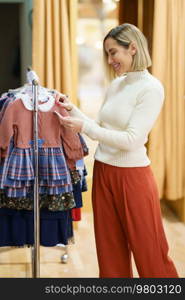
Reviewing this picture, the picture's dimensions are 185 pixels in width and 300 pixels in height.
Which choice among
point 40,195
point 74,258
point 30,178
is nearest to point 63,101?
point 30,178

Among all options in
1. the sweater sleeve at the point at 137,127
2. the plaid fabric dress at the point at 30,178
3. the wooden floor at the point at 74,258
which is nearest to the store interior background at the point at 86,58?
the wooden floor at the point at 74,258

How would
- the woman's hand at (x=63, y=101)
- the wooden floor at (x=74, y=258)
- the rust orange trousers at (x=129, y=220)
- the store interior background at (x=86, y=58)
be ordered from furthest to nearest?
the store interior background at (x=86, y=58) < the wooden floor at (x=74, y=258) < the woman's hand at (x=63, y=101) < the rust orange trousers at (x=129, y=220)

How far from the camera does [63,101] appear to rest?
2.34 meters

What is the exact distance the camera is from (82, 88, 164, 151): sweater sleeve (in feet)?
6.47

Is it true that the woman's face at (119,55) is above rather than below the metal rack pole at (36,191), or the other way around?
above

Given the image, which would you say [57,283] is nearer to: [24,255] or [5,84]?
[24,255]

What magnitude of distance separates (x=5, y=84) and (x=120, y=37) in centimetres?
265

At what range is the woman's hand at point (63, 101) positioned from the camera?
2.22 meters

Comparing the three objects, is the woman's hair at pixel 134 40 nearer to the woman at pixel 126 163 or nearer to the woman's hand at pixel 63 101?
the woman at pixel 126 163

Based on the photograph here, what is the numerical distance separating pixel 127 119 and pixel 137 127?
0.07m

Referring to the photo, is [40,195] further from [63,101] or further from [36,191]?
[63,101]

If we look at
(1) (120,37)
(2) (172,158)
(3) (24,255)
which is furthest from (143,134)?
(2) (172,158)

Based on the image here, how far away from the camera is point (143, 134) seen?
201cm

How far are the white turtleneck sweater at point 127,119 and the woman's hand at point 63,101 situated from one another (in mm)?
164
